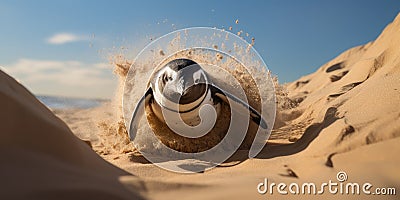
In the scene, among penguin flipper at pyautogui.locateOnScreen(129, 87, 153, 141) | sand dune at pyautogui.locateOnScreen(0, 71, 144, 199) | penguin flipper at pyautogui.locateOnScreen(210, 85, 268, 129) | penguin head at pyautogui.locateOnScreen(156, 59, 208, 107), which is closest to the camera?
sand dune at pyautogui.locateOnScreen(0, 71, 144, 199)

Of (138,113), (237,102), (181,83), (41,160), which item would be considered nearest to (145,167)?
(41,160)

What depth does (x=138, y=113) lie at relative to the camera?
14.1 ft

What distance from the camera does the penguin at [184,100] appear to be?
3.94m

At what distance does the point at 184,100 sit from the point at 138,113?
0.76 m

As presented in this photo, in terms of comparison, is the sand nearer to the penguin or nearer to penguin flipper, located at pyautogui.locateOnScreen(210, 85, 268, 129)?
the penguin

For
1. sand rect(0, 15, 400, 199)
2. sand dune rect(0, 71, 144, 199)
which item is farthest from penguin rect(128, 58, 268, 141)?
sand dune rect(0, 71, 144, 199)

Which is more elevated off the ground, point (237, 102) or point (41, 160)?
point (237, 102)

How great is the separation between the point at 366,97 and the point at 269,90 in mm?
2407

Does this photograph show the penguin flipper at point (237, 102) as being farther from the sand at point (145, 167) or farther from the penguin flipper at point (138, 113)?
the sand at point (145, 167)

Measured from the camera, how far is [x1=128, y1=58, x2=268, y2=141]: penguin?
12.9 feet

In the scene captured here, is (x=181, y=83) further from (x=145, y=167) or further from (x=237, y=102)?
(x=145, y=167)

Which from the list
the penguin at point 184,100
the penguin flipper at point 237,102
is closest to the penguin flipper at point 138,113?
the penguin at point 184,100

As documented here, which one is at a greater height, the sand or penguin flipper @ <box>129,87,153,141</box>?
penguin flipper @ <box>129,87,153,141</box>

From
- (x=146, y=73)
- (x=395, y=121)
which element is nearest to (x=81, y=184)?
(x=395, y=121)
